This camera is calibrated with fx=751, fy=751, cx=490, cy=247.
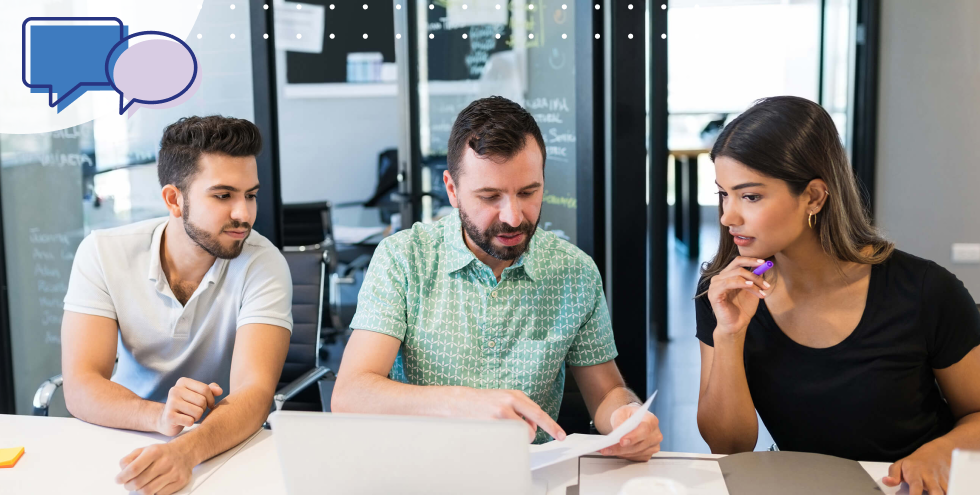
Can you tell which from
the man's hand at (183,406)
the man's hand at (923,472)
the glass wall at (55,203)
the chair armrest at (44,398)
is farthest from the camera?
the glass wall at (55,203)

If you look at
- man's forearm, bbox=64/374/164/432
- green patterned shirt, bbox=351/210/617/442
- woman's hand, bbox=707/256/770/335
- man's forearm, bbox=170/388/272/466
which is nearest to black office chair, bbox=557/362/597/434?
green patterned shirt, bbox=351/210/617/442

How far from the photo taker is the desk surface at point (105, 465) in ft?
4.33

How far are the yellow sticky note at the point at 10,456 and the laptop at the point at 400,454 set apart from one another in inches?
27.0

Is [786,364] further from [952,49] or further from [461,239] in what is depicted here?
[952,49]

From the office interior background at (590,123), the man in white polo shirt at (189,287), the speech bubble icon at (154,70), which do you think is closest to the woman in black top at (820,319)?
the office interior background at (590,123)

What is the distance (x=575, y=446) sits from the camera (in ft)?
4.09

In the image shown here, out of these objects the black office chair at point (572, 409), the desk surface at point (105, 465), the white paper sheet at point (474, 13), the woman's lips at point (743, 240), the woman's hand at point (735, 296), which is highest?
the white paper sheet at point (474, 13)

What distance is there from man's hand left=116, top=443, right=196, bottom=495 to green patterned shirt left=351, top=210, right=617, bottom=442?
A: 47 cm

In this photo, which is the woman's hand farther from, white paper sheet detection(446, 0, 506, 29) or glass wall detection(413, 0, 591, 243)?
white paper sheet detection(446, 0, 506, 29)

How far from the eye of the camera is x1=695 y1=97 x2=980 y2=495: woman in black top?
1494 millimetres

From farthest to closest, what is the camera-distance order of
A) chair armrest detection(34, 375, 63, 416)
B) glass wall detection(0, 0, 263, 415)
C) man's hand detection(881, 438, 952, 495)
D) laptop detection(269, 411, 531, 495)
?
glass wall detection(0, 0, 263, 415) < chair armrest detection(34, 375, 63, 416) < man's hand detection(881, 438, 952, 495) < laptop detection(269, 411, 531, 495)

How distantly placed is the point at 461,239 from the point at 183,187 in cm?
76

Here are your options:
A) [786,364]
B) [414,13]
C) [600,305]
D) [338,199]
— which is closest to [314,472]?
[600,305]

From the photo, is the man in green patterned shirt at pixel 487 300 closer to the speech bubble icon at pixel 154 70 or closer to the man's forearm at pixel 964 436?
the man's forearm at pixel 964 436
